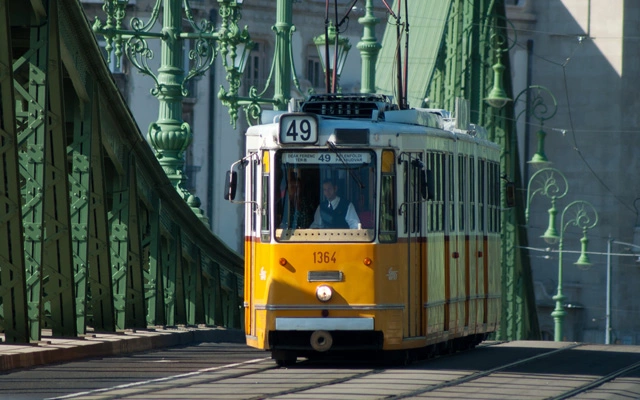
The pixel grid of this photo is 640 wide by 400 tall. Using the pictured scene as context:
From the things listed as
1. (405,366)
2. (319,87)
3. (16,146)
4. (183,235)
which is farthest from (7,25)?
(319,87)

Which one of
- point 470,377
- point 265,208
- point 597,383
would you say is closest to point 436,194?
point 265,208

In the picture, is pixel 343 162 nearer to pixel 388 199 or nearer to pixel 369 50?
pixel 388 199

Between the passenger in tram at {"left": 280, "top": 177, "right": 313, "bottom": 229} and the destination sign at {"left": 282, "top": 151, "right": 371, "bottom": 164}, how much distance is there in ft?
0.62

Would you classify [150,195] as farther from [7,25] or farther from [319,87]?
[319,87]

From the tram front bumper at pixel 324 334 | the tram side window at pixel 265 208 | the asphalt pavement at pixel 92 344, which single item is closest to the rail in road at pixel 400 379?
the tram front bumper at pixel 324 334

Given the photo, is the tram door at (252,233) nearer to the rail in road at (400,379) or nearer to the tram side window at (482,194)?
the rail in road at (400,379)

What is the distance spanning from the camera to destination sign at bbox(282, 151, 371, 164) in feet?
62.5

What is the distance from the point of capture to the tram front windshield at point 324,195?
1905cm

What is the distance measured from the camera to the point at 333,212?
19.1 m

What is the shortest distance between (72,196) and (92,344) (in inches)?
112

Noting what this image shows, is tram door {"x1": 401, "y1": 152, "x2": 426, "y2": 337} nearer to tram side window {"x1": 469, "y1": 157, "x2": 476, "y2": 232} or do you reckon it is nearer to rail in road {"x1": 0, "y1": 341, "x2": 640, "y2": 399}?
rail in road {"x1": 0, "y1": 341, "x2": 640, "y2": 399}

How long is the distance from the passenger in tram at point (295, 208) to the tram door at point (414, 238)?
101 cm

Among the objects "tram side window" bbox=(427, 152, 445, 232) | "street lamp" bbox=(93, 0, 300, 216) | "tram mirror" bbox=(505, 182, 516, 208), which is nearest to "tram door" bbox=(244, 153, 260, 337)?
"tram side window" bbox=(427, 152, 445, 232)

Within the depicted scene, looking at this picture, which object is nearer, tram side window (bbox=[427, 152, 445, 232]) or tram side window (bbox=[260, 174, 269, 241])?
tram side window (bbox=[260, 174, 269, 241])
